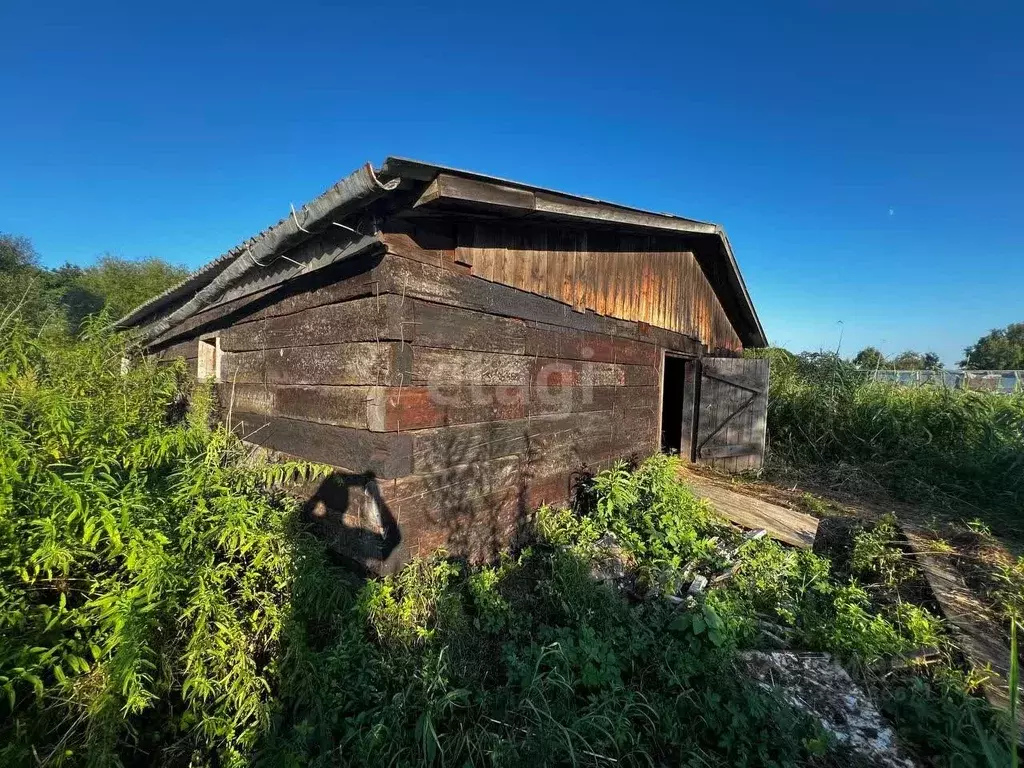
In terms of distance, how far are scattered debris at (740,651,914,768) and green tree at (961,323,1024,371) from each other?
49208mm

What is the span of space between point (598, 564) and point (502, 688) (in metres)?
1.53

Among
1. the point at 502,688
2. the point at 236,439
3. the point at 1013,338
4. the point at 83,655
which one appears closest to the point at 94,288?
the point at 236,439

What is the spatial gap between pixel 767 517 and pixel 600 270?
3533 mm

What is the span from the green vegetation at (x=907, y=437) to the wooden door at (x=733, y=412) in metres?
1.32

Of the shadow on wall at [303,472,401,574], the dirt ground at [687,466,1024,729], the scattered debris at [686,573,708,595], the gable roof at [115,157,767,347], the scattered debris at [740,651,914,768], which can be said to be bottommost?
the scattered debris at [740,651,914,768]

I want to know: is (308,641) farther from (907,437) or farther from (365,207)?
(907,437)

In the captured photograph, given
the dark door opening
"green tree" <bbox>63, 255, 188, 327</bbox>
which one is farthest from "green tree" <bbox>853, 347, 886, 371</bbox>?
"green tree" <bbox>63, 255, 188, 327</bbox>

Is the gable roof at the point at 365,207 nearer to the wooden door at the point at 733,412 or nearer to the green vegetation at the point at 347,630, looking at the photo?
the green vegetation at the point at 347,630

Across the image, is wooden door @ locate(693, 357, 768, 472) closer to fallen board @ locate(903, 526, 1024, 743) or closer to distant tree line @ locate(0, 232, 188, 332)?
fallen board @ locate(903, 526, 1024, 743)

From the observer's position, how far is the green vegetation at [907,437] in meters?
6.05

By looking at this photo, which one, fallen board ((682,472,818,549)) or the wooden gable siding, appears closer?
the wooden gable siding

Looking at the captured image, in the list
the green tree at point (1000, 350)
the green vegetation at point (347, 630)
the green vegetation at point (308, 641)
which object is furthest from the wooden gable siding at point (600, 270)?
the green tree at point (1000, 350)

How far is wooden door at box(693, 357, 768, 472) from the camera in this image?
706cm

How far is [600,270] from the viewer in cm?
488
